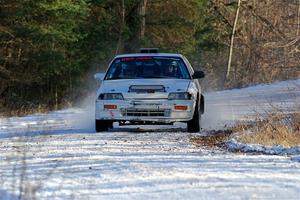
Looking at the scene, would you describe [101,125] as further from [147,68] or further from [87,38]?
[87,38]

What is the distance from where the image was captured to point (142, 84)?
12.9m

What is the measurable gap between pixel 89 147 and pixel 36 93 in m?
24.9

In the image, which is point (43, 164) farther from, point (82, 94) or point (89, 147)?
point (82, 94)

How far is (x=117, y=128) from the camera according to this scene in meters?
14.5

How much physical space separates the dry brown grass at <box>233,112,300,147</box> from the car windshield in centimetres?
195

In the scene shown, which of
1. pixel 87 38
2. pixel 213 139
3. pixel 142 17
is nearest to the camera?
pixel 213 139

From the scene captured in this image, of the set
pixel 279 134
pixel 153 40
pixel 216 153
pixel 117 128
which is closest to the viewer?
pixel 216 153

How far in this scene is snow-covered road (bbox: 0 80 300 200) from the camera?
5.86 meters

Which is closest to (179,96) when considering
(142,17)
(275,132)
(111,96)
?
(111,96)

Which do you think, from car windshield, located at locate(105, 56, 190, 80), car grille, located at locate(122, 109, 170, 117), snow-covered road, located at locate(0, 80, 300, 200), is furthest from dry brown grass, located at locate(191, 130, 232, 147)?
car windshield, located at locate(105, 56, 190, 80)

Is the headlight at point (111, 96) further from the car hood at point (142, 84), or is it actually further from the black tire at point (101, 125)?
the black tire at point (101, 125)

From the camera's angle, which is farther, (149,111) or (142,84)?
(142,84)

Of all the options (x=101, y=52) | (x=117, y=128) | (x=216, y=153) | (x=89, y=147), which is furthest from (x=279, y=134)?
(x=101, y=52)

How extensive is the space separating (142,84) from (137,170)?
598cm
